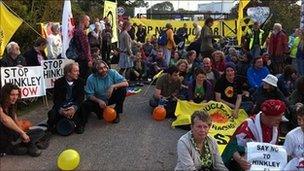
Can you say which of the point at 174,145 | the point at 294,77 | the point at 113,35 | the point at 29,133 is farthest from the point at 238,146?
the point at 113,35

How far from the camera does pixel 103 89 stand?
9.65 meters

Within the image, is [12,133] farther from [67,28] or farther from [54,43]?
[54,43]

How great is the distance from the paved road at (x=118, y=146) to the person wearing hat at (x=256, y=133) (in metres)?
1.52

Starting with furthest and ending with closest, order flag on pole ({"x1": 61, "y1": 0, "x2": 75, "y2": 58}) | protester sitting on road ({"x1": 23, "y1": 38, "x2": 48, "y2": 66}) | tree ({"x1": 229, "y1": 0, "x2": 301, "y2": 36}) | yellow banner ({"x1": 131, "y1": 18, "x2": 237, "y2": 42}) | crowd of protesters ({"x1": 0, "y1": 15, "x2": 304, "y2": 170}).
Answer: tree ({"x1": 229, "y1": 0, "x2": 301, "y2": 36}) → yellow banner ({"x1": 131, "y1": 18, "x2": 237, "y2": 42}) → protester sitting on road ({"x1": 23, "y1": 38, "x2": 48, "y2": 66}) → flag on pole ({"x1": 61, "y1": 0, "x2": 75, "y2": 58}) → crowd of protesters ({"x1": 0, "y1": 15, "x2": 304, "y2": 170})

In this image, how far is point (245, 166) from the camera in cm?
541

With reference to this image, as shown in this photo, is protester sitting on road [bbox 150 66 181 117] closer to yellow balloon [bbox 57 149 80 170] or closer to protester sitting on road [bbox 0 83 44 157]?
protester sitting on road [bbox 0 83 44 157]

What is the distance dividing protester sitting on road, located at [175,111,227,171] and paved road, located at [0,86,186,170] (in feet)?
5.72

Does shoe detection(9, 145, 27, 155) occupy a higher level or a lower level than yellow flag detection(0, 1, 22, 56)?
lower

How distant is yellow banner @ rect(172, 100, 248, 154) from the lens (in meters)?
8.80

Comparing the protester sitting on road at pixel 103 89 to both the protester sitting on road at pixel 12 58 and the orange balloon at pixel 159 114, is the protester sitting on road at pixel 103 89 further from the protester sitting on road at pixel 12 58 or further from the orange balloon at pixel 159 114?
the protester sitting on road at pixel 12 58

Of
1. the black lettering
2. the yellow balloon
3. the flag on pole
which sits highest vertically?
the flag on pole

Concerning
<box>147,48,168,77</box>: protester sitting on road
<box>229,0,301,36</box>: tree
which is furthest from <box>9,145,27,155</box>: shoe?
<box>229,0,301,36</box>: tree

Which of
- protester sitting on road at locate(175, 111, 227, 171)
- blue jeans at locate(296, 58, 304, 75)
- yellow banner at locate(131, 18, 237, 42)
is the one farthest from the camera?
yellow banner at locate(131, 18, 237, 42)

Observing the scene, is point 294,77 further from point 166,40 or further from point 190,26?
point 190,26
